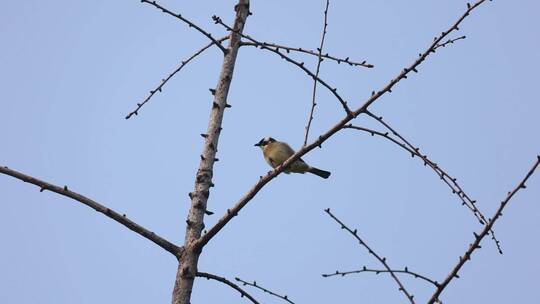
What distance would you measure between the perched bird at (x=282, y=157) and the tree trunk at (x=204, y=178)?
420cm

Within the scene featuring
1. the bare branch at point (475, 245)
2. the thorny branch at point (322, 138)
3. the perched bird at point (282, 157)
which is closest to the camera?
the bare branch at point (475, 245)

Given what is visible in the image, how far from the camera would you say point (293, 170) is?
30.3 ft

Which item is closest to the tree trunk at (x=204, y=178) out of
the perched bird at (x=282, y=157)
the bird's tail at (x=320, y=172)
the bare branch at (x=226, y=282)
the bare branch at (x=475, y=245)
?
the bare branch at (x=226, y=282)

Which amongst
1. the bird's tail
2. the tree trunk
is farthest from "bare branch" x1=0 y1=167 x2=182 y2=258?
the bird's tail

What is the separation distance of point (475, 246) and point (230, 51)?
262cm

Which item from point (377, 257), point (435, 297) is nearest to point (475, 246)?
point (435, 297)

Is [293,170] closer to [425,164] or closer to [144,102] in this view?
[144,102]

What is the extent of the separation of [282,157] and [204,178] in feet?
15.6

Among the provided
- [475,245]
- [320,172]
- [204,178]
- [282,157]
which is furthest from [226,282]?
[320,172]

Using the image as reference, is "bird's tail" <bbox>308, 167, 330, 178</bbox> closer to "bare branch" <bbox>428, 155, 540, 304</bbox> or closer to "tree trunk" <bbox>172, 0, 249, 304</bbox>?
"tree trunk" <bbox>172, 0, 249, 304</bbox>

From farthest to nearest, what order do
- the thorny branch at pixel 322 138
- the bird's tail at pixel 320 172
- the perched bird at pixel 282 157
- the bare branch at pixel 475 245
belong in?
the bird's tail at pixel 320 172 → the perched bird at pixel 282 157 → the thorny branch at pixel 322 138 → the bare branch at pixel 475 245

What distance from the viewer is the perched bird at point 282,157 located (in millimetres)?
9062

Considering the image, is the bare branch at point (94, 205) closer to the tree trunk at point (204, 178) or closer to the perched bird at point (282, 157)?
the tree trunk at point (204, 178)

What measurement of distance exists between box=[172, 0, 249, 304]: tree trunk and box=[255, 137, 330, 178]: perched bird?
420cm
